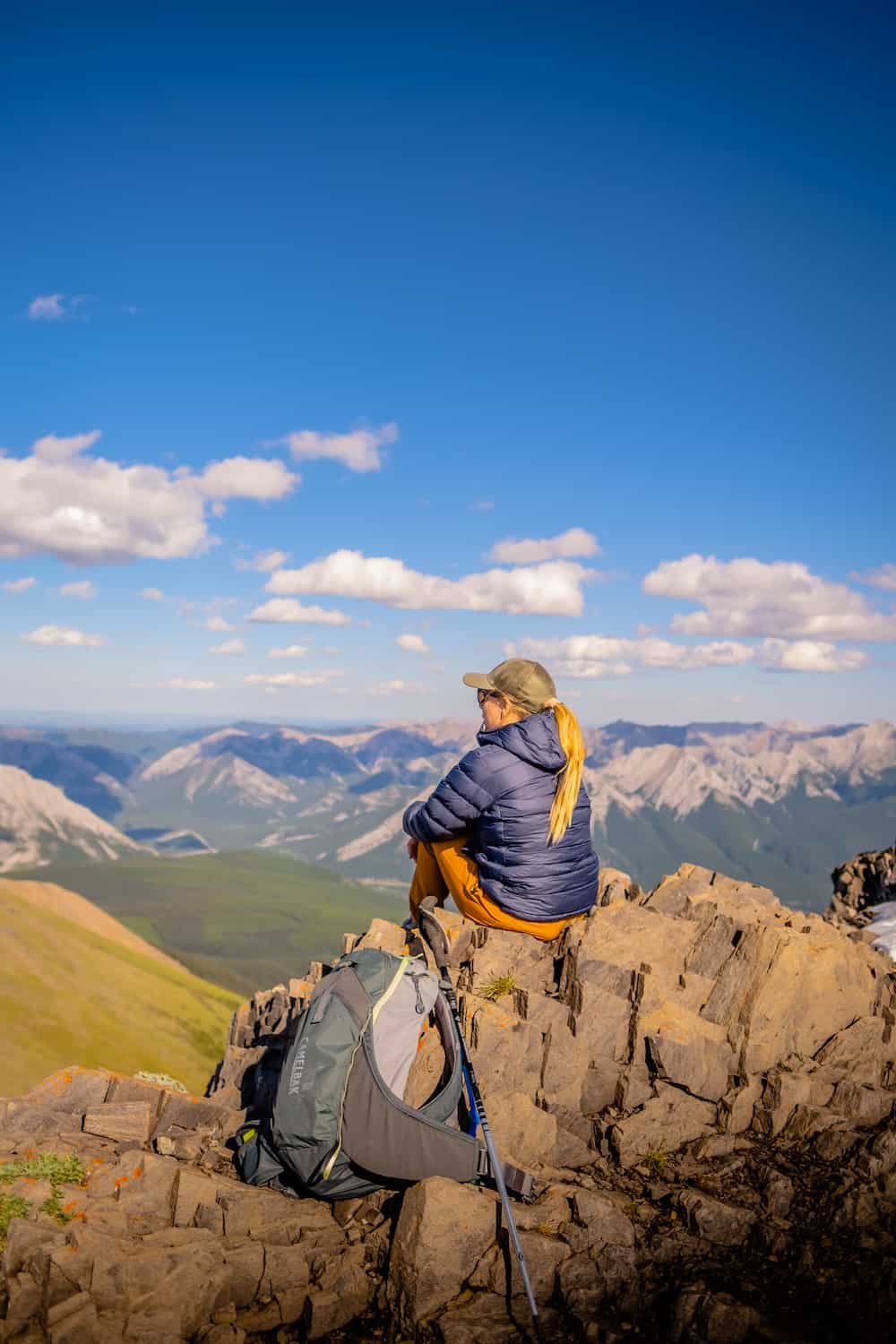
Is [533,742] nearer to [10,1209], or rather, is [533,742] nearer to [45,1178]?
[45,1178]

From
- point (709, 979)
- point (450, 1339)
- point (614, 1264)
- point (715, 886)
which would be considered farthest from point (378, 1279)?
point (715, 886)

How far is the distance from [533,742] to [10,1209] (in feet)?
26.4

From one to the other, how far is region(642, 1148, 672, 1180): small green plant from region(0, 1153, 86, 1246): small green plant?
6.51 meters

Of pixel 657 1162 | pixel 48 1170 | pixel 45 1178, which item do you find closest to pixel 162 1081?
pixel 48 1170

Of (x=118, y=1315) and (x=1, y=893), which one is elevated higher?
(x=118, y=1315)

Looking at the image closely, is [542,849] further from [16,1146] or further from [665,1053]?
[16,1146]

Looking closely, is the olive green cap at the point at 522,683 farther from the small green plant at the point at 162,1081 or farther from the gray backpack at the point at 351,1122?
the small green plant at the point at 162,1081

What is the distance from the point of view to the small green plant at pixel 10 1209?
8211mm

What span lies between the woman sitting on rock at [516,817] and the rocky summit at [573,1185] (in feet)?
2.11

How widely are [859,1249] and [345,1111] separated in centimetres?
535

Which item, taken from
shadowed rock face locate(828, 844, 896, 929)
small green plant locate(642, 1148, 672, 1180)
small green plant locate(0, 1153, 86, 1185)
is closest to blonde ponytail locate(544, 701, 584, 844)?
small green plant locate(642, 1148, 672, 1180)

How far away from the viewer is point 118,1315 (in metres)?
7.44

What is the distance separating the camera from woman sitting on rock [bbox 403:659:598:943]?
444 inches

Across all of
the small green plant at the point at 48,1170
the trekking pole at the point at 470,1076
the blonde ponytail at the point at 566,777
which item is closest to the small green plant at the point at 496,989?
the trekking pole at the point at 470,1076
